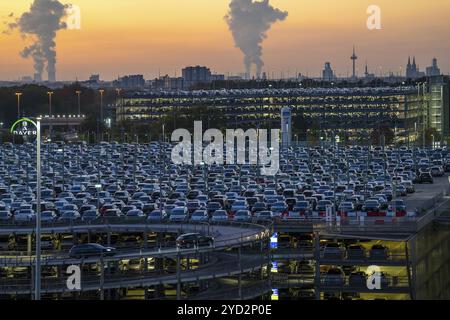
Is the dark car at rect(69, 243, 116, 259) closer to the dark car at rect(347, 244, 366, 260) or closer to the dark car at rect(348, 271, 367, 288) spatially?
the dark car at rect(348, 271, 367, 288)

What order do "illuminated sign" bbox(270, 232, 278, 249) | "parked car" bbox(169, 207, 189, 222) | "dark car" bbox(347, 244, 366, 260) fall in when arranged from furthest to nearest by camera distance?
"parked car" bbox(169, 207, 189, 222) < "illuminated sign" bbox(270, 232, 278, 249) < "dark car" bbox(347, 244, 366, 260)

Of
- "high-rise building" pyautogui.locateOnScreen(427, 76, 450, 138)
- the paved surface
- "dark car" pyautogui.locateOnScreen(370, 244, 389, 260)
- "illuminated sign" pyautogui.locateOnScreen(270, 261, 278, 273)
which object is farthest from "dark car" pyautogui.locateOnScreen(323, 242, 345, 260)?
"high-rise building" pyautogui.locateOnScreen(427, 76, 450, 138)

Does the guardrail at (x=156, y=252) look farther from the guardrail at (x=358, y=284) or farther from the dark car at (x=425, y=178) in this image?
the dark car at (x=425, y=178)

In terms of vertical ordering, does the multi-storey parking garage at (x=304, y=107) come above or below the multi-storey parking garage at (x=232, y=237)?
above

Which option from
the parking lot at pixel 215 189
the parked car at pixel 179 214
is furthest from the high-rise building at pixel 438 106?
the parked car at pixel 179 214

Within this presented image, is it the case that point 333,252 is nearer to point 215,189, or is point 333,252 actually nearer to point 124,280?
point 124,280

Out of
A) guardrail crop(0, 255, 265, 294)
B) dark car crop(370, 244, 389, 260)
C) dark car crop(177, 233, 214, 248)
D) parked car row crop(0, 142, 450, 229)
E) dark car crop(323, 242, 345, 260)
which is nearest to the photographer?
guardrail crop(0, 255, 265, 294)
